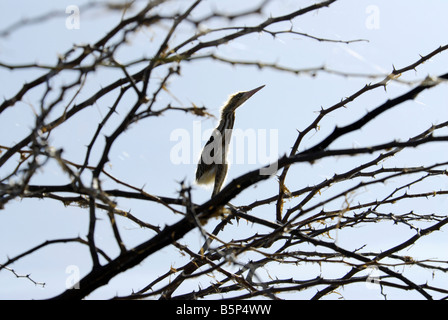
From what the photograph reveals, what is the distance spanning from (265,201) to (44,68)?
4.51 feet

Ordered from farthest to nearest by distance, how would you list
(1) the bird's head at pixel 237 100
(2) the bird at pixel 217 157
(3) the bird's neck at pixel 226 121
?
(1) the bird's head at pixel 237 100 → (3) the bird's neck at pixel 226 121 → (2) the bird at pixel 217 157

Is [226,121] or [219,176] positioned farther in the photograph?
[226,121]

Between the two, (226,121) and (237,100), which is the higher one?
(237,100)

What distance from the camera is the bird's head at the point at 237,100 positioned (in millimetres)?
4551

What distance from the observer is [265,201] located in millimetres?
2693

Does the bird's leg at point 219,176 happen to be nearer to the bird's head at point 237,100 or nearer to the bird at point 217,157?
the bird at point 217,157

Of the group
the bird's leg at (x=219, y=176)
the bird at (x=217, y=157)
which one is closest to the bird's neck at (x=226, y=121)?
the bird at (x=217, y=157)

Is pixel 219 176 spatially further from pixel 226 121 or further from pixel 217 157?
pixel 226 121

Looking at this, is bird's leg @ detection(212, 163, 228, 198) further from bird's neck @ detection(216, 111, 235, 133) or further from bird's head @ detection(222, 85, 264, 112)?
bird's head @ detection(222, 85, 264, 112)

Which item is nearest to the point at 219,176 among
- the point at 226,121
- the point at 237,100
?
the point at 226,121

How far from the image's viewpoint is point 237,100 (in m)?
4.58

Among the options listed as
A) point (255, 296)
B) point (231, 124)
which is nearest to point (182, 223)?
point (255, 296)
